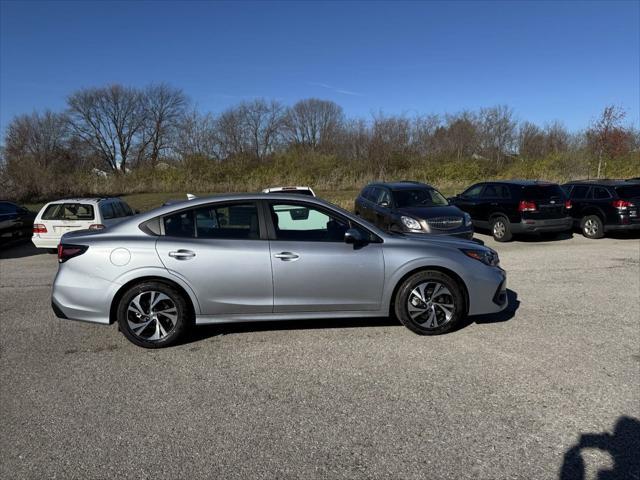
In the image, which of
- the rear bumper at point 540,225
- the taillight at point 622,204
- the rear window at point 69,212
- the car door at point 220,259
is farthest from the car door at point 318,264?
the taillight at point 622,204

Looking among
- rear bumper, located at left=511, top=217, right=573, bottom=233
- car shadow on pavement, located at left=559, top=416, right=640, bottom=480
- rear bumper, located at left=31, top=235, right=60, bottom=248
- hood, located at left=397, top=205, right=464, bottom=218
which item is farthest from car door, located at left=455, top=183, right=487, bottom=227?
rear bumper, located at left=31, top=235, right=60, bottom=248

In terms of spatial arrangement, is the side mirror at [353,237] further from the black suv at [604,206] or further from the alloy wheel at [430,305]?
the black suv at [604,206]

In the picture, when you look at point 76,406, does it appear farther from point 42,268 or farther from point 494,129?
point 494,129

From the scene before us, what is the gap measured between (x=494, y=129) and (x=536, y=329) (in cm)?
4233

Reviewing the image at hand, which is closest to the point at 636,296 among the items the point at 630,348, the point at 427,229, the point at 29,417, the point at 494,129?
the point at 630,348

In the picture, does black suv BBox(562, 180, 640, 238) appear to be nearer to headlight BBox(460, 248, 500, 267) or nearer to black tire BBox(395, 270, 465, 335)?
headlight BBox(460, 248, 500, 267)

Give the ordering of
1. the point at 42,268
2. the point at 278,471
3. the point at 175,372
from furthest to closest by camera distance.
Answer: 1. the point at 42,268
2. the point at 175,372
3. the point at 278,471

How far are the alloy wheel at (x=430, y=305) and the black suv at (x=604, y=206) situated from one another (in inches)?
397

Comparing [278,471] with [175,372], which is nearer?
[278,471]

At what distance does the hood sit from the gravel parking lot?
5.08 meters

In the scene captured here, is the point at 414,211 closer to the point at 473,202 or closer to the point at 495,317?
the point at 473,202

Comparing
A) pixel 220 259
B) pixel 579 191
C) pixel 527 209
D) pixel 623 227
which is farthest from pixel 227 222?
pixel 579 191

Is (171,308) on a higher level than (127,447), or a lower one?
higher

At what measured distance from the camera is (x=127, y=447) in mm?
2982
